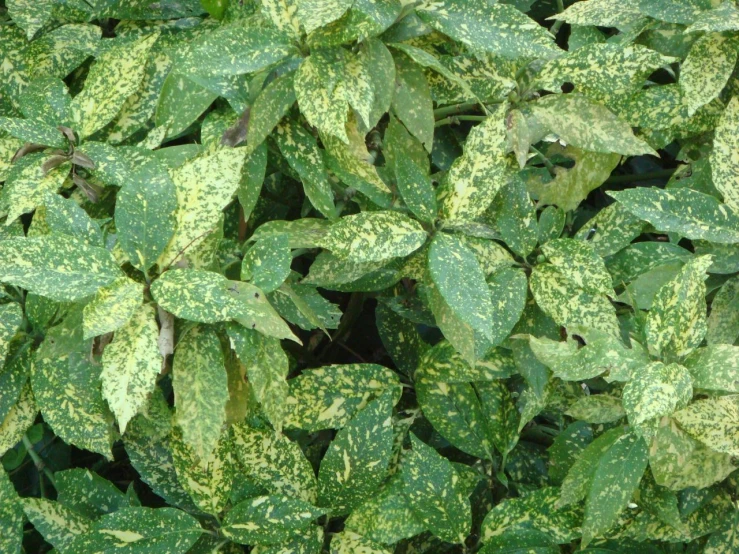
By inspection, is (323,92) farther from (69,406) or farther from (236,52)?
(69,406)

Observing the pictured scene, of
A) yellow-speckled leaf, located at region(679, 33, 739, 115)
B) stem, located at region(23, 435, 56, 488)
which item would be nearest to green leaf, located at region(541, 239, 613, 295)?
yellow-speckled leaf, located at region(679, 33, 739, 115)

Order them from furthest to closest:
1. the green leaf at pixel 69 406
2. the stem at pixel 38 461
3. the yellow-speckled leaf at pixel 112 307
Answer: the stem at pixel 38 461 < the green leaf at pixel 69 406 < the yellow-speckled leaf at pixel 112 307

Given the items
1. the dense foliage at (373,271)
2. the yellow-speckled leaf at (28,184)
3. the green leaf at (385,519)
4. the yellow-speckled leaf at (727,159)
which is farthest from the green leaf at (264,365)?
the yellow-speckled leaf at (727,159)

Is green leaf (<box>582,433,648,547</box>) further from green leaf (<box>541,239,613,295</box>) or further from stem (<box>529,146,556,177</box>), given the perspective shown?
stem (<box>529,146,556,177</box>)

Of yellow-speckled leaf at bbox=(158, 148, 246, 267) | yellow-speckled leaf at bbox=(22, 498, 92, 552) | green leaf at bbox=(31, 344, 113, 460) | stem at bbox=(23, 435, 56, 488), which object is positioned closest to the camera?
yellow-speckled leaf at bbox=(158, 148, 246, 267)

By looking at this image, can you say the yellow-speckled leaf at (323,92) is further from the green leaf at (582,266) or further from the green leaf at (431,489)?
the green leaf at (431,489)

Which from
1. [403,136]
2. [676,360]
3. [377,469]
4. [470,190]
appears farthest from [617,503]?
[403,136]

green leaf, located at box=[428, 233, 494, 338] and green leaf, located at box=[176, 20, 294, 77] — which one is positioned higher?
green leaf, located at box=[176, 20, 294, 77]
